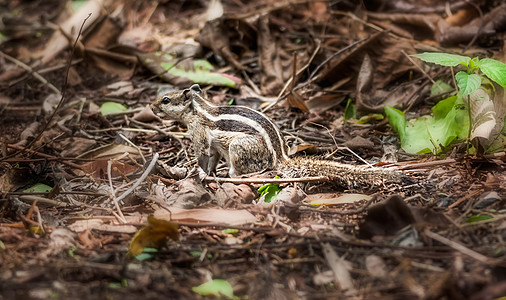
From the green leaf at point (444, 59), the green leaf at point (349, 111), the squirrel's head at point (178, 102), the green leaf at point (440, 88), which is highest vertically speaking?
the green leaf at point (444, 59)

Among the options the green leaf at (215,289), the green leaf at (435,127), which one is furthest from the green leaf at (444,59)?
the green leaf at (215,289)

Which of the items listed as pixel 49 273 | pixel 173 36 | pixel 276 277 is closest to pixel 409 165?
pixel 276 277

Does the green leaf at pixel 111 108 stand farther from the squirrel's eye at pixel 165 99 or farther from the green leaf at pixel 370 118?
the green leaf at pixel 370 118

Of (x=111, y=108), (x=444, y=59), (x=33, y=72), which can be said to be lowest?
(x=111, y=108)

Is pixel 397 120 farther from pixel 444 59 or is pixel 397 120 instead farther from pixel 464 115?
pixel 444 59

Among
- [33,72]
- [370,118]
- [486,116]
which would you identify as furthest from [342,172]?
[33,72]

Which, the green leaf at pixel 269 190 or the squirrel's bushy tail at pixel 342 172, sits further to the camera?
the green leaf at pixel 269 190

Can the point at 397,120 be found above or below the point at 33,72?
below
